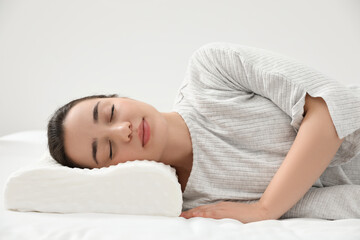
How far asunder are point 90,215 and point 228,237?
0.34 meters

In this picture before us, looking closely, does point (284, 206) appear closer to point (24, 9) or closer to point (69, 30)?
point (69, 30)

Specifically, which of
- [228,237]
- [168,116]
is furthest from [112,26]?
[228,237]

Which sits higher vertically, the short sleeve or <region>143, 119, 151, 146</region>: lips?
the short sleeve

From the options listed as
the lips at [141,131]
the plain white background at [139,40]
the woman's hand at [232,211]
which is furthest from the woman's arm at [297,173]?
the plain white background at [139,40]

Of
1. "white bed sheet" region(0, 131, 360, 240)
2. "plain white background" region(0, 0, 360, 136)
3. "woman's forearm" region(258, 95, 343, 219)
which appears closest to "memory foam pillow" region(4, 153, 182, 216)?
"white bed sheet" region(0, 131, 360, 240)

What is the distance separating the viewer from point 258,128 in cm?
126

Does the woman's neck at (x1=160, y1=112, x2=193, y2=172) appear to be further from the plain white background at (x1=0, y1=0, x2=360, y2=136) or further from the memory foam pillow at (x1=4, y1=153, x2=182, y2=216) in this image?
the plain white background at (x1=0, y1=0, x2=360, y2=136)

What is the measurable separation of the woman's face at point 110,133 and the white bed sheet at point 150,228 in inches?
8.8

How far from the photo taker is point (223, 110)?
1295 mm

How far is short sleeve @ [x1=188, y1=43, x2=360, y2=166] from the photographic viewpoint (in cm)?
113

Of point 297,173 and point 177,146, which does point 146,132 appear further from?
point 297,173

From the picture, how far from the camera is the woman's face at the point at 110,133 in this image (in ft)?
3.89

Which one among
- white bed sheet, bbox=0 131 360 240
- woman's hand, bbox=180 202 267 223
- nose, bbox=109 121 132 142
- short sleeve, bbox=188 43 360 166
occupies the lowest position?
woman's hand, bbox=180 202 267 223

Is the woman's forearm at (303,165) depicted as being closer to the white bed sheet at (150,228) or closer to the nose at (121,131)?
the white bed sheet at (150,228)
